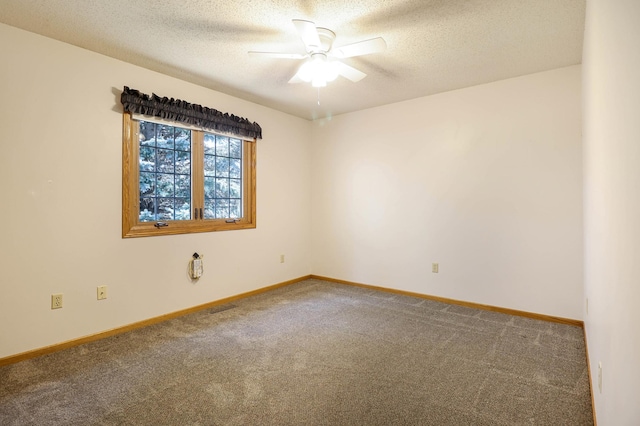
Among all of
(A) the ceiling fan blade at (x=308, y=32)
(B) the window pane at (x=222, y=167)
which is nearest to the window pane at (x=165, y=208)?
(B) the window pane at (x=222, y=167)

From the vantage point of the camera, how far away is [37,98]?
8.66 feet

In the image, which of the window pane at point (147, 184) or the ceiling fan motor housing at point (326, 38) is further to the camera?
the window pane at point (147, 184)

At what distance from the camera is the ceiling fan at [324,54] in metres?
2.34

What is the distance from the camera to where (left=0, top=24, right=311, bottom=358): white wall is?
2529 millimetres

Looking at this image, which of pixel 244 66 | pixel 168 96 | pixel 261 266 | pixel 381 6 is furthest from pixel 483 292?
pixel 168 96

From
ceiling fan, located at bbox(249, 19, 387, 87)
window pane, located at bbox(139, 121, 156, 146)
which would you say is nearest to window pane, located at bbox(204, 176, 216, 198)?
window pane, located at bbox(139, 121, 156, 146)

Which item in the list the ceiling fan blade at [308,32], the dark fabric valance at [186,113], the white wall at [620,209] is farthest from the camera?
the dark fabric valance at [186,113]

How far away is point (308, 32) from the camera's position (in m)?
2.20

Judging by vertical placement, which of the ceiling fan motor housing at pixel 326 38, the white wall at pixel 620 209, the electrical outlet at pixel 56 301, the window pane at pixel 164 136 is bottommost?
the electrical outlet at pixel 56 301

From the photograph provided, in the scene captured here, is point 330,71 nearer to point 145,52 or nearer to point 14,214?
point 145,52

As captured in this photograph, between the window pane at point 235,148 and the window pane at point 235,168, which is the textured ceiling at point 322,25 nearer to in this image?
the window pane at point 235,148

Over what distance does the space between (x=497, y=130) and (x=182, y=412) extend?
3821 millimetres

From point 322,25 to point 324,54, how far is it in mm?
215

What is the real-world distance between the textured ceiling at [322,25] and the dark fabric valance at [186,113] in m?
0.22
